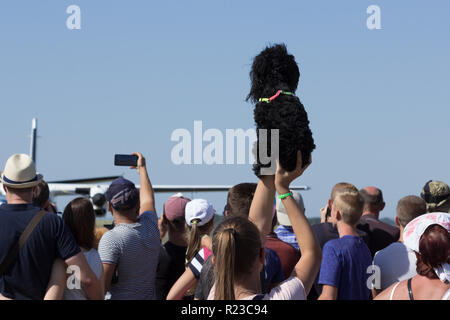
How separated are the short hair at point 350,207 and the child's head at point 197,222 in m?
1.08

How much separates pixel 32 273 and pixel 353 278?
227cm

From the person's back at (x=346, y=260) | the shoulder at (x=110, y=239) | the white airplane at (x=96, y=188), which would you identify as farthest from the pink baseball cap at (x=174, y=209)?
the white airplane at (x=96, y=188)

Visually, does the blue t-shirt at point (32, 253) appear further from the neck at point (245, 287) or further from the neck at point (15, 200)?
the neck at point (245, 287)

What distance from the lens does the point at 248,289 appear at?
2.73 metres

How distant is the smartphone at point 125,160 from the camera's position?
169 inches

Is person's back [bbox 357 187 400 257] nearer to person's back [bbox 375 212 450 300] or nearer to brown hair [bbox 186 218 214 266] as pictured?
brown hair [bbox 186 218 214 266]

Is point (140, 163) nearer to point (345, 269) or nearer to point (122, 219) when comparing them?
point (122, 219)

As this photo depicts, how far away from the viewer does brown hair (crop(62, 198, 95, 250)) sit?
3.90 m

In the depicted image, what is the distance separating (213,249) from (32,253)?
1.32m

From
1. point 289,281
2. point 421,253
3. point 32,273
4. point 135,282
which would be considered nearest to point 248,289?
point 289,281

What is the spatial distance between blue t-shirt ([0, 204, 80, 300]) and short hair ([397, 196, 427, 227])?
313 centimetres

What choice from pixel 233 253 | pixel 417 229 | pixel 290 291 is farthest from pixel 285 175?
pixel 417 229

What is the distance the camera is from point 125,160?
14.5 feet
